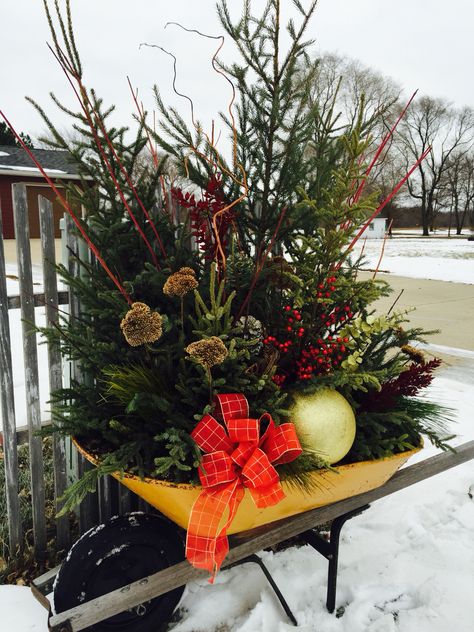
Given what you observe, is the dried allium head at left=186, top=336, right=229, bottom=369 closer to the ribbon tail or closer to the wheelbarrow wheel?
the ribbon tail

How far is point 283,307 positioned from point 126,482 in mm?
765

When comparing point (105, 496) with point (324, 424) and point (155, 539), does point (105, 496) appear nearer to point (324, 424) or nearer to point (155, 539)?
point (155, 539)

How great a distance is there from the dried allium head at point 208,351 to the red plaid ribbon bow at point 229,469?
175 millimetres

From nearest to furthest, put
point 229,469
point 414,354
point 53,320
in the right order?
point 229,469
point 414,354
point 53,320

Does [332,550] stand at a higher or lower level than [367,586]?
higher

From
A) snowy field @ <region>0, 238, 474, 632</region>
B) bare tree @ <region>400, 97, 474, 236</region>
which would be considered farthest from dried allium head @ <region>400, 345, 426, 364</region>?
bare tree @ <region>400, 97, 474, 236</region>

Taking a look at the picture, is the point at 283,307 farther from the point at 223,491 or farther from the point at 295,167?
the point at 223,491

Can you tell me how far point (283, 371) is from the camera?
167cm

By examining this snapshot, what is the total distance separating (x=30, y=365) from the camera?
6.95 ft

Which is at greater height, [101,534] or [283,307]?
[283,307]

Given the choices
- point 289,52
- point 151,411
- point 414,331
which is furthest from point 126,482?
point 289,52

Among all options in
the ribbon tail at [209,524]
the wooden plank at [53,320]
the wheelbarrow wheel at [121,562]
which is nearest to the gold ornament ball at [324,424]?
the ribbon tail at [209,524]

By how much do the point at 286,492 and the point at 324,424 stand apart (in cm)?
24

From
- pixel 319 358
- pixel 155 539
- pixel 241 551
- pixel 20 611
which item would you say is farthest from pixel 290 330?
pixel 20 611
